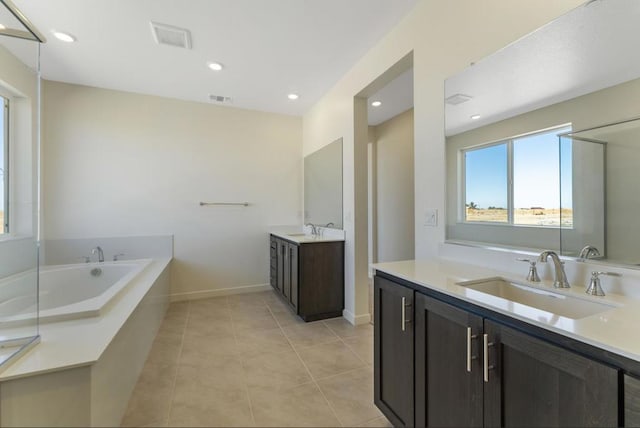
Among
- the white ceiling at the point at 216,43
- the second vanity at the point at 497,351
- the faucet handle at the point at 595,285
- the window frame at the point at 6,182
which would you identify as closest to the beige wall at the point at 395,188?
the white ceiling at the point at 216,43

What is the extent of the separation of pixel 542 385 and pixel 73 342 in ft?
6.35

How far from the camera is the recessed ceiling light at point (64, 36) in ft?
7.48

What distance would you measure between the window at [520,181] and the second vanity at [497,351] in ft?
1.03

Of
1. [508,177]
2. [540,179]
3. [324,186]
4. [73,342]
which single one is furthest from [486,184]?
[73,342]

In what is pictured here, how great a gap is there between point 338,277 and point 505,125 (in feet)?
6.93

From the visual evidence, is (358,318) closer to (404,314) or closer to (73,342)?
(404,314)

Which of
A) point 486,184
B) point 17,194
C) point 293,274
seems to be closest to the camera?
point 486,184

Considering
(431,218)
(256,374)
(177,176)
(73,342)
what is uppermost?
(177,176)

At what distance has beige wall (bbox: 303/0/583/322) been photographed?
1416 millimetres

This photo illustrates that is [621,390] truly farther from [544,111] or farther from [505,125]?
[505,125]

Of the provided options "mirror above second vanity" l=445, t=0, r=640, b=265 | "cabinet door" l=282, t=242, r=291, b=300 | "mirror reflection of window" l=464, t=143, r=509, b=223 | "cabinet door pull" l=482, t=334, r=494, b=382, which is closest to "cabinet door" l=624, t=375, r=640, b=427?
"cabinet door pull" l=482, t=334, r=494, b=382

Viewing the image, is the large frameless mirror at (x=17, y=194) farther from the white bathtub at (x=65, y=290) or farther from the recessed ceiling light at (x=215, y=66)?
the recessed ceiling light at (x=215, y=66)

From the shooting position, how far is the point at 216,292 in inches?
150

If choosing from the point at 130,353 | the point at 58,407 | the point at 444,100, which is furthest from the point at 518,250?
the point at 130,353
